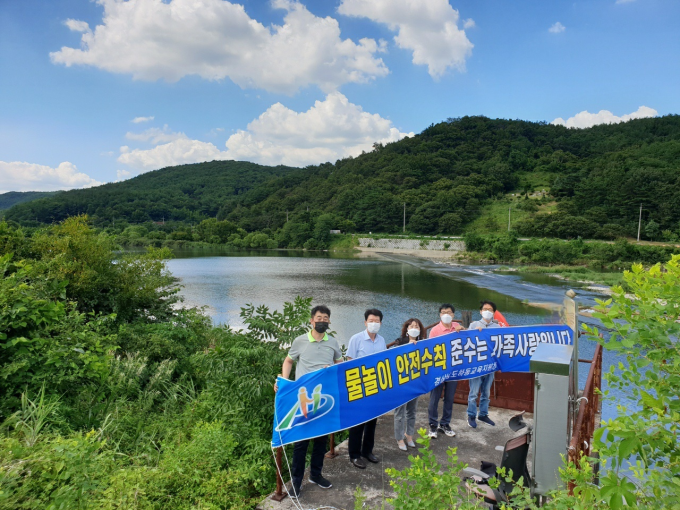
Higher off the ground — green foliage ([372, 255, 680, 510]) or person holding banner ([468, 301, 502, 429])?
green foliage ([372, 255, 680, 510])

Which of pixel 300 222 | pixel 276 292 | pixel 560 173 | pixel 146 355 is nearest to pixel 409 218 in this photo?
pixel 300 222

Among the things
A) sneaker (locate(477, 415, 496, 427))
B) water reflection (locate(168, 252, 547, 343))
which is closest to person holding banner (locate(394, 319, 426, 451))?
sneaker (locate(477, 415, 496, 427))

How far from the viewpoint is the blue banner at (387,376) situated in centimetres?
373

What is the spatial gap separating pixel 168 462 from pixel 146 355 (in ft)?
14.4

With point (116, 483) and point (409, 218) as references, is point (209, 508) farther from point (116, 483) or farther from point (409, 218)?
point (409, 218)

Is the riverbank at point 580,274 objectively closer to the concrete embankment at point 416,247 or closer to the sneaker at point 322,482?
the concrete embankment at point 416,247

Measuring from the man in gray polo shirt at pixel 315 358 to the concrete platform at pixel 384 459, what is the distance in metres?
0.14

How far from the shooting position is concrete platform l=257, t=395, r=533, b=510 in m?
3.74

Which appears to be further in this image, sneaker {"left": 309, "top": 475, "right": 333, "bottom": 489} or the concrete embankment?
the concrete embankment

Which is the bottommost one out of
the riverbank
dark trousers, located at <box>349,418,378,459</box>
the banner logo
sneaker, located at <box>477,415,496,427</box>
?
the riverbank

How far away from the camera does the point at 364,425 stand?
4398 mm

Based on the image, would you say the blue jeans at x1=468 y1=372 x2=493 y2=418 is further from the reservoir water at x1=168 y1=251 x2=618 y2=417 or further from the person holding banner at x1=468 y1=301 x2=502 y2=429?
the reservoir water at x1=168 y1=251 x2=618 y2=417

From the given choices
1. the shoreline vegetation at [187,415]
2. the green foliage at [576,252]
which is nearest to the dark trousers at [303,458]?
the shoreline vegetation at [187,415]

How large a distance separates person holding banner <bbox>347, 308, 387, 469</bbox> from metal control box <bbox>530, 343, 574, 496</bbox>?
1766 mm
